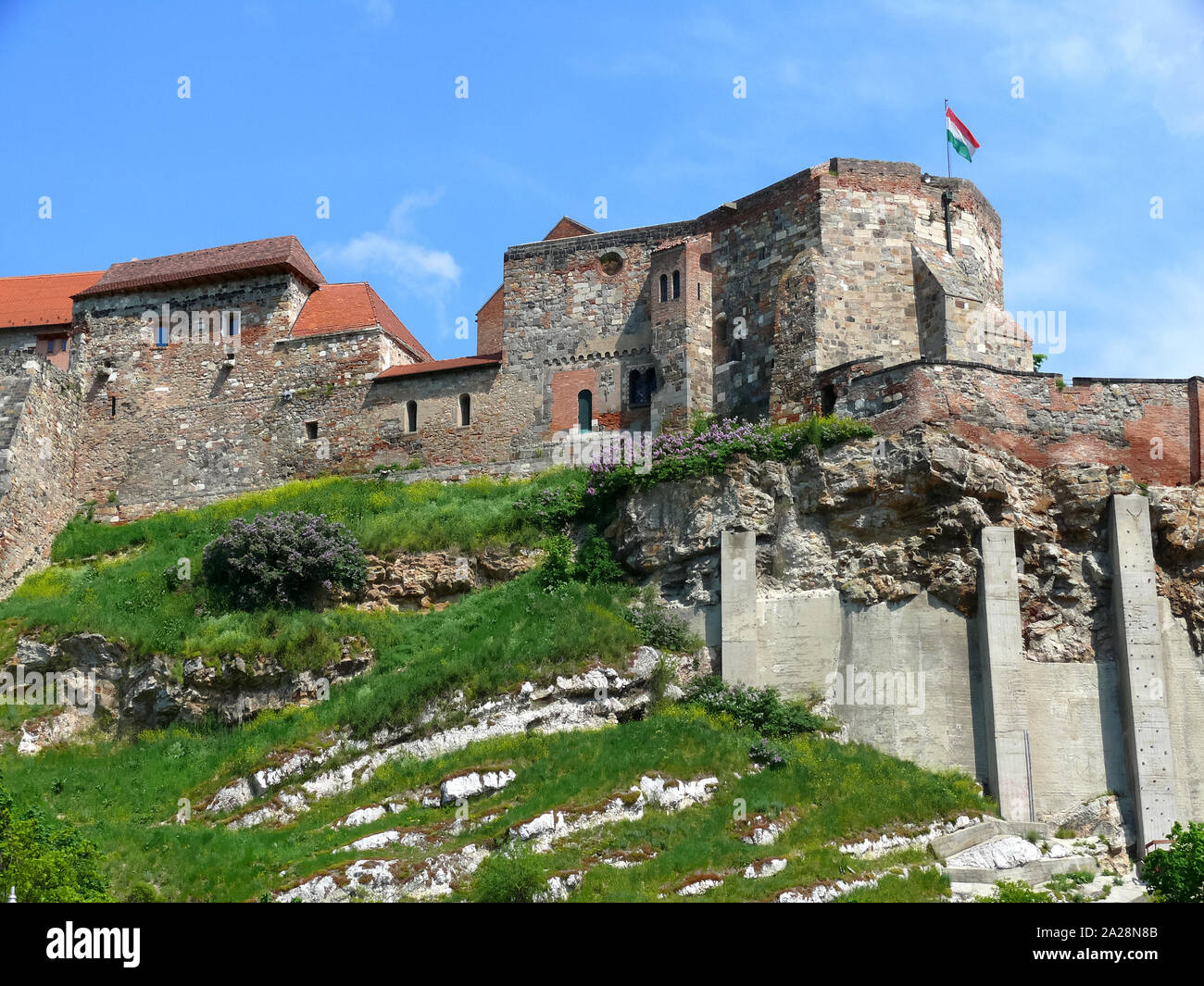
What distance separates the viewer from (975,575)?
113 ft

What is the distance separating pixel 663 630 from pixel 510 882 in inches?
374

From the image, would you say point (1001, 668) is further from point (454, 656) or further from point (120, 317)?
point (120, 317)

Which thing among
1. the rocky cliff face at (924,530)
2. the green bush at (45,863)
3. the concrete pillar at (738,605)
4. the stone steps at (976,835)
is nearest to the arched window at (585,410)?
the rocky cliff face at (924,530)

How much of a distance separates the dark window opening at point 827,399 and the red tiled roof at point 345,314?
45.7 ft

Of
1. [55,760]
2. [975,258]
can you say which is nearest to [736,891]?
[55,760]

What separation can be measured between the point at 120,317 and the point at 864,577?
25.2m

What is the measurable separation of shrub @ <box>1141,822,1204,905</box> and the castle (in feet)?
34.6

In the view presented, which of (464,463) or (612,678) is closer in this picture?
(612,678)

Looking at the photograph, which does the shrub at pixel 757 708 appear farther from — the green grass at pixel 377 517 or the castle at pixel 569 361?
the castle at pixel 569 361

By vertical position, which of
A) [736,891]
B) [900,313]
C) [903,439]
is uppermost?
[900,313]

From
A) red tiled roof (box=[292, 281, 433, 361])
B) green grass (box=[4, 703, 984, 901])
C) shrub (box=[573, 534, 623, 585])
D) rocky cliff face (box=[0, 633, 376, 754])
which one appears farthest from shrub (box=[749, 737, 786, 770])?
red tiled roof (box=[292, 281, 433, 361])

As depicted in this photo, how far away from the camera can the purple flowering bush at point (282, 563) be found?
36969 mm

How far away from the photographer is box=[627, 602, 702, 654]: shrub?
114 feet

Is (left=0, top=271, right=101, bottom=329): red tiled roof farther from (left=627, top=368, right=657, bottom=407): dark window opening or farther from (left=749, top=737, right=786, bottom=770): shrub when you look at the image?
(left=749, top=737, right=786, bottom=770): shrub
